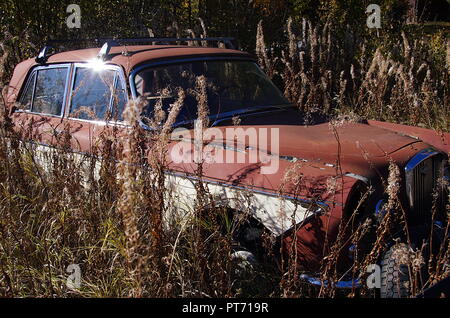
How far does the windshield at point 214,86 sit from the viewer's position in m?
4.02

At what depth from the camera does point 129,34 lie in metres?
9.79

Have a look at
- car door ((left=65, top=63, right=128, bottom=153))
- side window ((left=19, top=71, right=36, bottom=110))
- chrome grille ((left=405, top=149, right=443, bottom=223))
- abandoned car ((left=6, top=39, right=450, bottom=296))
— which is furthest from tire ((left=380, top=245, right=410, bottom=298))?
side window ((left=19, top=71, right=36, bottom=110))

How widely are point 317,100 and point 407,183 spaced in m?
3.46

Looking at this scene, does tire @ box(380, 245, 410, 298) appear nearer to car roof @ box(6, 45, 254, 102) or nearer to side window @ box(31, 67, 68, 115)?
car roof @ box(6, 45, 254, 102)

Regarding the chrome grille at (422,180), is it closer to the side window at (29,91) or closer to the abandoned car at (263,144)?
the abandoned car at (263,144)

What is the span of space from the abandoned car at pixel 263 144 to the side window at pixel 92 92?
12 millimetres

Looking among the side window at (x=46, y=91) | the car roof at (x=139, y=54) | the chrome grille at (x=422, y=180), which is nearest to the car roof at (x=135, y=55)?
the car roof at (x=139, y=54)

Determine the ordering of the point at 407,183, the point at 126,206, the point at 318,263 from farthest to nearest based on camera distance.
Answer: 1. the point at 407,183
2. the point at 318,263
3. the point at 126,206

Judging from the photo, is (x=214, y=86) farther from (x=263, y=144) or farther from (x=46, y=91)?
(x=46, y=91)

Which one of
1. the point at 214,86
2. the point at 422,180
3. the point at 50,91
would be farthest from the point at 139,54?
the point at 422,180

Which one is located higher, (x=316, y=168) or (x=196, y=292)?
(x=316, y=168)
